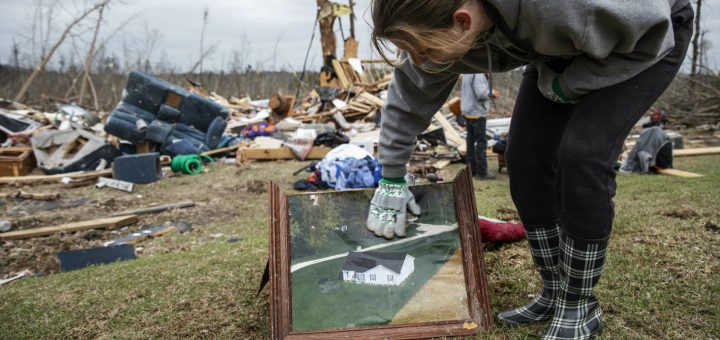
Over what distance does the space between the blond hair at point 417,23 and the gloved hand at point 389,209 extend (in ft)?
2.42

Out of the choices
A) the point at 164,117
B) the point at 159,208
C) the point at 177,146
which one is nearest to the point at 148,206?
the point at 159,208

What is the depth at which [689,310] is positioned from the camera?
1929 millimetres

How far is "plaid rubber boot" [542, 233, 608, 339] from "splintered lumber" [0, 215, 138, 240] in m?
4.72

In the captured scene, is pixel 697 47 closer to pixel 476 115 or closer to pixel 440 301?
pixel 476 115

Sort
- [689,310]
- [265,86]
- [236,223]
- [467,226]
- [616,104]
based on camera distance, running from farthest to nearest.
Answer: [265,86], [236,223], [467,226], [689,310], [616,104]

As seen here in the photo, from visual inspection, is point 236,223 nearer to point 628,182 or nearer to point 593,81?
point 593,81

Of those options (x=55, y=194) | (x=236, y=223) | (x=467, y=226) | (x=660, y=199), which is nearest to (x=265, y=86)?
(x=55, y=194)

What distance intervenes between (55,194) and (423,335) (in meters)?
6.76

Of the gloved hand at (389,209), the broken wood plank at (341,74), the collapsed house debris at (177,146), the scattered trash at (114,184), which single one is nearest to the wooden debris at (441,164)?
the collapsed house debris at (177,146)

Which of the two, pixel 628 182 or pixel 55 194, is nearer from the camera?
pixel 628 182

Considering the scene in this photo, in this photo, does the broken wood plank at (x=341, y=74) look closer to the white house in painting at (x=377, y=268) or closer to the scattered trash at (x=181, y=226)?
the scattered trash at (x=181, y=226)

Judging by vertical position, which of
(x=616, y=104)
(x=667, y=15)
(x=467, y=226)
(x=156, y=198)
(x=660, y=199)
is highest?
(x=667, y=15)

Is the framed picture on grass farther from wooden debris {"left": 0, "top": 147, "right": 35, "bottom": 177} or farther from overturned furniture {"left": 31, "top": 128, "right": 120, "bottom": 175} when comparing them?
wooden debris {"left": 0, "top": 147, "right": 35, "bottom": 177}

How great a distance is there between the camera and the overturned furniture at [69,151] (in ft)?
27.4
